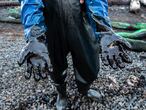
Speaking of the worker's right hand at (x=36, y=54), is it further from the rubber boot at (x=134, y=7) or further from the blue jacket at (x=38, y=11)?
the rubber boot at (x=134, y=7)

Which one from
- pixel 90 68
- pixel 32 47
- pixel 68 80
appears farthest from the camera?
pixel 68 80

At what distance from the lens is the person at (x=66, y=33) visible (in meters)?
2.34

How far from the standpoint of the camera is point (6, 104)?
11.4 feet

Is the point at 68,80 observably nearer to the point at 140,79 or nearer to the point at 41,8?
the point at 140,79

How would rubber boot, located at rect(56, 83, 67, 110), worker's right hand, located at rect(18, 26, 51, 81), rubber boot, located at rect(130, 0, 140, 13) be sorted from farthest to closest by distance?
rubber boot, located at rect(130, 0, 140, 13) < rubber boot, located at rect(56, 83, 67, 110) < worker's right hand, located at rect(18, 26, 51, 81)

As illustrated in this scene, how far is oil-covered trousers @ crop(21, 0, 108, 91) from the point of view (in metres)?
2.40

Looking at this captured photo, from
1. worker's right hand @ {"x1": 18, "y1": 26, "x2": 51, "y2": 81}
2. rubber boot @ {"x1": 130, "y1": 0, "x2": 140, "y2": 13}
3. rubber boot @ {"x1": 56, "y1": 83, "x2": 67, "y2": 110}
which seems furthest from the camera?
rubber boot @ {"x1": 130, "y1": 0, "x2": 140, "y2": 13}

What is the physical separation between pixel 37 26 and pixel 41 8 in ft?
0.42

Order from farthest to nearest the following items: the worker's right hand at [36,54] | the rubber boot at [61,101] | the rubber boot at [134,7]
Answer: the rubber boot at [134,7] < the rubber boot at [61,101] < the worker's right hand at [36,54]

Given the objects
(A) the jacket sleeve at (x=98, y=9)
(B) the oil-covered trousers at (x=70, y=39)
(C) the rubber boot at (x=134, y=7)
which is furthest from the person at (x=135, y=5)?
(A) the jacket sleeve at (x=98, y=9)

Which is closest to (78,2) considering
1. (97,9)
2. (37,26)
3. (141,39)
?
(97,9)

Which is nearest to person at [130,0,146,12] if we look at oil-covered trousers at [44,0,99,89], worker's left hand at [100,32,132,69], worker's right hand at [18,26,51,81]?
oil-covered trousers at [44,0,99,89]

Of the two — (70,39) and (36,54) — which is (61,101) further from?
(36,54)

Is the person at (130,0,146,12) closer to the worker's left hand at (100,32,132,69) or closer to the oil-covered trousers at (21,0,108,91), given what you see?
the oil-covered trousers at (21,0,108,91)
